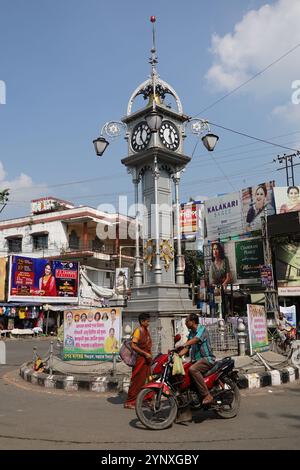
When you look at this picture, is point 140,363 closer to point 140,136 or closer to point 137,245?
point 137,245

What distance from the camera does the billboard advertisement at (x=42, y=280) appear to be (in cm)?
3164

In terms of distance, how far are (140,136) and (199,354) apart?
7.55 meters

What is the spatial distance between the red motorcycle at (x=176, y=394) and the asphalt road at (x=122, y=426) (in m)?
0.17

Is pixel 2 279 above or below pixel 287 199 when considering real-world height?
below

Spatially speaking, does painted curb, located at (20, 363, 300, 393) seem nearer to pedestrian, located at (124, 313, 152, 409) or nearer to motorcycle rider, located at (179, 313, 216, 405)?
pedestrian, located at (124, 313, 152, 409)

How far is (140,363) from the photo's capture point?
699cm

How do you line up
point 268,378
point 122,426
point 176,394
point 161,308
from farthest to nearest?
point 161,308, point 268,378, point 176,394, point 122,426

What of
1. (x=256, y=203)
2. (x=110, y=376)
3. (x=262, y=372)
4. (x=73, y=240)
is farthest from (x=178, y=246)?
(x=73, y=240)

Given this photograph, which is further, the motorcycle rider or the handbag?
the handbag

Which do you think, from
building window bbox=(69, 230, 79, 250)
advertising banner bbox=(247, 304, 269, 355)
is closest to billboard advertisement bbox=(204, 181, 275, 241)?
building window bbox=(69, 230, 79, 250)

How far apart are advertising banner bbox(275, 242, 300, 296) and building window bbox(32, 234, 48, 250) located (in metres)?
21.6

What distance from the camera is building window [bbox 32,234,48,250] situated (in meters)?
41.4
